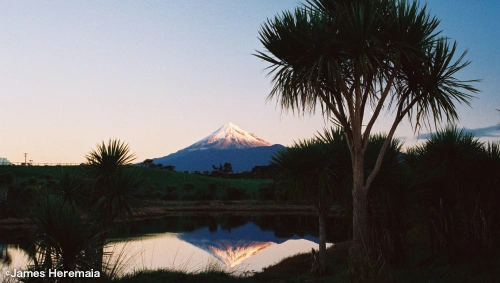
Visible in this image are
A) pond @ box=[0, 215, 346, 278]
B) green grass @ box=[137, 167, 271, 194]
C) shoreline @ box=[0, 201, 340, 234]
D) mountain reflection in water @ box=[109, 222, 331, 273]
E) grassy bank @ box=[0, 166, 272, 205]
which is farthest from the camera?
green grass @ box=[137, 167, 271, 194]

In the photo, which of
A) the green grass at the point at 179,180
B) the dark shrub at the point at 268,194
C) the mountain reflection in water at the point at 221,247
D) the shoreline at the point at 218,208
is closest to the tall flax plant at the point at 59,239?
the mountain reflection in water at the point at 221,247

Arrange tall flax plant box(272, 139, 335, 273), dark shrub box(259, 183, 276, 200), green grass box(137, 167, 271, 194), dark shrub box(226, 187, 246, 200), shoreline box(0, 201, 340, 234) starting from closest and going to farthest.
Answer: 1. tall flax plant box(272, 139, 335, 273)
2. shoreline box(0, 201, 340, 234)
3. dark shrub box(259, 183, 276, 200)
4. dark shrub box(226, 187, 246, 200)
5. green grass box(137, 167, 271, 194)

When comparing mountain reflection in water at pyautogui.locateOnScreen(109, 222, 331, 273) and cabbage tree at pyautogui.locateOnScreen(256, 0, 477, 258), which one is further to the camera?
mountain reflection in water at pyautogui.locateOnScreen(109, 222, 331, 273)

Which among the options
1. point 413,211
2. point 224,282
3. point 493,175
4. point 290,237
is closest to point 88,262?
point 224,282

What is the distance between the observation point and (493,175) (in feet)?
51.1

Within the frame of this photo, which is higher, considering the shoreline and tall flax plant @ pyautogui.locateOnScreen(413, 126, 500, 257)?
tall flax plant @ pyautogui.locateOnScreen(413, 126, 500, 257)

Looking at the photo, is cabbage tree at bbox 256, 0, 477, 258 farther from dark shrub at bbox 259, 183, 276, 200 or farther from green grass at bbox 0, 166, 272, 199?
green grass at bbox 0, 166, 272, 199

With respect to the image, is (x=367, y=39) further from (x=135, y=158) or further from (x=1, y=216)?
(x=1, y=216)

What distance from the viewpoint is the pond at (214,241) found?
75.0 feet

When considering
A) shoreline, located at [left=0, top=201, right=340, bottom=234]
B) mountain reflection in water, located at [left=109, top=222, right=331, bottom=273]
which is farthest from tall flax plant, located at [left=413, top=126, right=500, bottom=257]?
shoreline, located at [left=0, top=201, right=340, bottom=234]

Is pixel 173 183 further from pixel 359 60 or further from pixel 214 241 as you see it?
pixel 359 60

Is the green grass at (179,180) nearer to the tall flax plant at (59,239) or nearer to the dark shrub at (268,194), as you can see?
the dark shrub at (268,194)

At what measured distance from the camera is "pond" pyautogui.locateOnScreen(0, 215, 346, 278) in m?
22.9

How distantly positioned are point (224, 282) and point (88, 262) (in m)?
3.18
